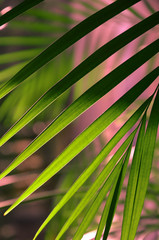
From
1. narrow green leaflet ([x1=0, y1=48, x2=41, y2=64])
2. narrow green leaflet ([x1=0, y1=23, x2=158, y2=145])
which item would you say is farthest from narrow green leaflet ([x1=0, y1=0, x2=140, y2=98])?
narrow green leaflet ([x1=0, y1=48, x2=41, y2=64])

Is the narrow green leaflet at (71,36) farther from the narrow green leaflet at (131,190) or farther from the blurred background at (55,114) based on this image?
the blurred background at (55,114)

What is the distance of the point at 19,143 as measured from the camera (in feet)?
3.30

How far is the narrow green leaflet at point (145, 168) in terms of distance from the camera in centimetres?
28

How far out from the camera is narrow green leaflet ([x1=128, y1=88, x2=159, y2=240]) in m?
0.28

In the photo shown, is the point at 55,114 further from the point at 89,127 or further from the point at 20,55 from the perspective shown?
the point at 89,127

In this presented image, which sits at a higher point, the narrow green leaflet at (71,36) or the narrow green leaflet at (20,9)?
the narrow green leaflet at (20,9)

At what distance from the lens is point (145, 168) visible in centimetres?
28

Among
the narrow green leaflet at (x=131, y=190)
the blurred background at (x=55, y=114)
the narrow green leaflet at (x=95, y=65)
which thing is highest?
the blurred background at (x=55, y=114)

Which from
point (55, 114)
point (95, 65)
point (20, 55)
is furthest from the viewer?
point (55, 114)

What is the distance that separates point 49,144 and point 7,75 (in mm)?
311

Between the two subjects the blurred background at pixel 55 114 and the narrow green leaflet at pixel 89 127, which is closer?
the narrow green leaflet at pixel 89 127

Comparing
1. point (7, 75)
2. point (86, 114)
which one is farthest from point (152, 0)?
point (7, 75)

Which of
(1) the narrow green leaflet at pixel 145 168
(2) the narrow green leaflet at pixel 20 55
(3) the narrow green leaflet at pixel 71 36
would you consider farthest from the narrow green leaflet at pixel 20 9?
(2) the narrow green leaflet at pixel 20 55

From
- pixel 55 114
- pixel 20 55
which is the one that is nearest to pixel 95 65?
pixel 20 55
